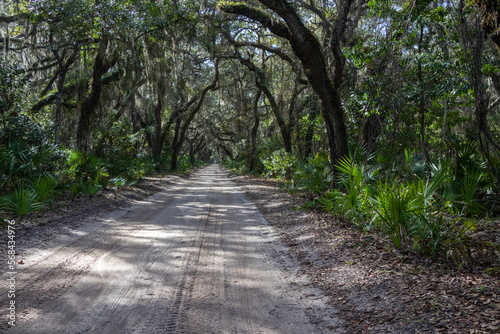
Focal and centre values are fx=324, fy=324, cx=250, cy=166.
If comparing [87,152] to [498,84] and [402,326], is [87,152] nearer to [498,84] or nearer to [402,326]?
[402,326]

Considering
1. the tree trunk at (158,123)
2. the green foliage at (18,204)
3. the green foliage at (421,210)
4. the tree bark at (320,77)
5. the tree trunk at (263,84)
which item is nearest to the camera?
the green foliage at (421,210)

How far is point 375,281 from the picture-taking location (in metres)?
3.53

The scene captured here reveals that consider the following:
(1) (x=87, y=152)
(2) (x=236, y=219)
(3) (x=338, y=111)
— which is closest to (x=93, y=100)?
(1) (x=87, y=152)

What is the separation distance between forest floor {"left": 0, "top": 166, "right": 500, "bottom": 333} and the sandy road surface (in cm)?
20

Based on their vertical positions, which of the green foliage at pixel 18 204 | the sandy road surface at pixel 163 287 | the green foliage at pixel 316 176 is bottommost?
the sandy road surface at pixel 163 287

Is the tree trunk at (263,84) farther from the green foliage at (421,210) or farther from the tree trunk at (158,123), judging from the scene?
the green foliage at (421,210)

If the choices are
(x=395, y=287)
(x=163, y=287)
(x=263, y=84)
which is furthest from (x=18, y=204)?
(x=263, y=84)

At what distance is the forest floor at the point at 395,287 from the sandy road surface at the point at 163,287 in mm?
283

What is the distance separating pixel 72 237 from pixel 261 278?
3494 millimetres

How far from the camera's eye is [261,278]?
3936 millimetres

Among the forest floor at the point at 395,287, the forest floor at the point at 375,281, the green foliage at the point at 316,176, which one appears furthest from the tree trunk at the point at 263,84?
the forest floor at the point at 395,287

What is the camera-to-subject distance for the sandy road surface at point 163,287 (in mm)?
2777

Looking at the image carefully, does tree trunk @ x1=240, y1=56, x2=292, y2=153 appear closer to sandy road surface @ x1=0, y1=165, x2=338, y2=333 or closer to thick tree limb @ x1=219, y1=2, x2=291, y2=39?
thick tree limb @ x1=219, y1=2, x2=291, y2=39

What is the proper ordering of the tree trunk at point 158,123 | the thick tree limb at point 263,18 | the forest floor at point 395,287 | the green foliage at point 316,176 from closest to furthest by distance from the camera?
the forest floor at point 395,287, the thick tree limb at point 263,18, the green foliage at point 316,176, the tree trunk at point 158,123
